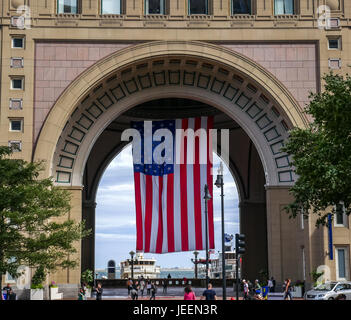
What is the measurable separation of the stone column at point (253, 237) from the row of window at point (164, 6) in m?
21.5

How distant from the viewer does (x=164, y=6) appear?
1658 inches

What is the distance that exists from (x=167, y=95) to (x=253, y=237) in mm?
18851

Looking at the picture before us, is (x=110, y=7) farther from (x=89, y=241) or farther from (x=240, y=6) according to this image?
(x=89, y=241)

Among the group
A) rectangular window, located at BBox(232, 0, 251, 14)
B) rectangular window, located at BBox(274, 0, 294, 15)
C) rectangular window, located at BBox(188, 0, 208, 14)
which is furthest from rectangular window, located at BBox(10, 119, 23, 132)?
rectangular window, located at BBox(274, 0, 294, 15)

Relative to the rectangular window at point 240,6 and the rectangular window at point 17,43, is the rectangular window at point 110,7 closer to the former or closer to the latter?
the rectangular window at point 17,43

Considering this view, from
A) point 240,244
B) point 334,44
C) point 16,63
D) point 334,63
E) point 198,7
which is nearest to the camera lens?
point 240,244

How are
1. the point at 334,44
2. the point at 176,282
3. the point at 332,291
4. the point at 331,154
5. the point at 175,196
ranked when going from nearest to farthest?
the point at 331,154, the point at 332,291, the point at 334,44, the point at 175,196, the point at 176,282

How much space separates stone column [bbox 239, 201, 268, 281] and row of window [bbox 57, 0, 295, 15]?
21.5 meters

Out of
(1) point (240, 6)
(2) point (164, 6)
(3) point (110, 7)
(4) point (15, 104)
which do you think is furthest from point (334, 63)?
(4) point (15, 104)

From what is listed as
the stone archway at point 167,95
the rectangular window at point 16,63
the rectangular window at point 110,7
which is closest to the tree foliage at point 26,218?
the stone archway at point 167,95

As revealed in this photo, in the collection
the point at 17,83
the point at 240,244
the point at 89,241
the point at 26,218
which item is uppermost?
the point at 17,83

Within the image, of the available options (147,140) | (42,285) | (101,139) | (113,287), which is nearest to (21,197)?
(42,285)

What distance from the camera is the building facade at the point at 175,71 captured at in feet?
131

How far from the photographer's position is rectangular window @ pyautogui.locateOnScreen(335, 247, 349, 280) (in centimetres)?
3894
